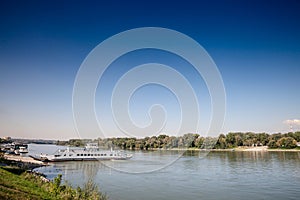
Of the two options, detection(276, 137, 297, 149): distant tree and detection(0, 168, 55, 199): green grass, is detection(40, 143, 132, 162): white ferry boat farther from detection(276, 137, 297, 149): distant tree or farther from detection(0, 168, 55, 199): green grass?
detection(276, 137, 297, 149): distant tree

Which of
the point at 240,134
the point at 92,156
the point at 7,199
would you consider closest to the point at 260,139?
the point at 240,134

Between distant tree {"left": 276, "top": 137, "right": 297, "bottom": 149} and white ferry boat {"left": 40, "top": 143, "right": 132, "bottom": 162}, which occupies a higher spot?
distant tree {"left": 276, "top": 137, "right": 297, "bottom": 149}

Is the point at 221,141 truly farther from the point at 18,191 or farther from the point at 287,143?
the point at 18,191

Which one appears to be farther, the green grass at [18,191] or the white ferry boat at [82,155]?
the white ferry boat at [82,155]

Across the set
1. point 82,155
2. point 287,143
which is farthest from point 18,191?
point 287,143

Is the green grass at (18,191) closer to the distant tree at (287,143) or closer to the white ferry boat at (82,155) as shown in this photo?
the white ferry boat at (82,155)

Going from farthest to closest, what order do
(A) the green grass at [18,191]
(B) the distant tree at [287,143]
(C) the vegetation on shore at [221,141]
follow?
(C) the vegetation on shore at [221,141], (B) the distant tree at [287,143], (A) the green grass at [18,191]

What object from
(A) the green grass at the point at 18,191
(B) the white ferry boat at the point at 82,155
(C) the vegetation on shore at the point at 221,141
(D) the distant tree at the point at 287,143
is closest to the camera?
(A) the green grass at the point at 18,191

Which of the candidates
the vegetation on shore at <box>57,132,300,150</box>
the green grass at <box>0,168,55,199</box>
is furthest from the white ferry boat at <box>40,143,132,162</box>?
the green grass at <box>0,168,55,199</box>

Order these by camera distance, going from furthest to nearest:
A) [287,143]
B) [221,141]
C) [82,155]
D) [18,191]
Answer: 1. [221,141]
2. [287,143]
3. [82,155]
4. [18,191]

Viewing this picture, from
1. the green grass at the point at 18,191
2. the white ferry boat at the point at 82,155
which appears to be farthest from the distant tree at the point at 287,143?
the green grass at the point at 18,191

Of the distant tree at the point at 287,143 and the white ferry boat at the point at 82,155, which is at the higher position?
the distant tree at the point at 287,143

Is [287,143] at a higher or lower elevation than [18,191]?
higher

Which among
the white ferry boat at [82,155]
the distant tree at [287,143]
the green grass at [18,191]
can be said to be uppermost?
the distant tree at [287,143]
